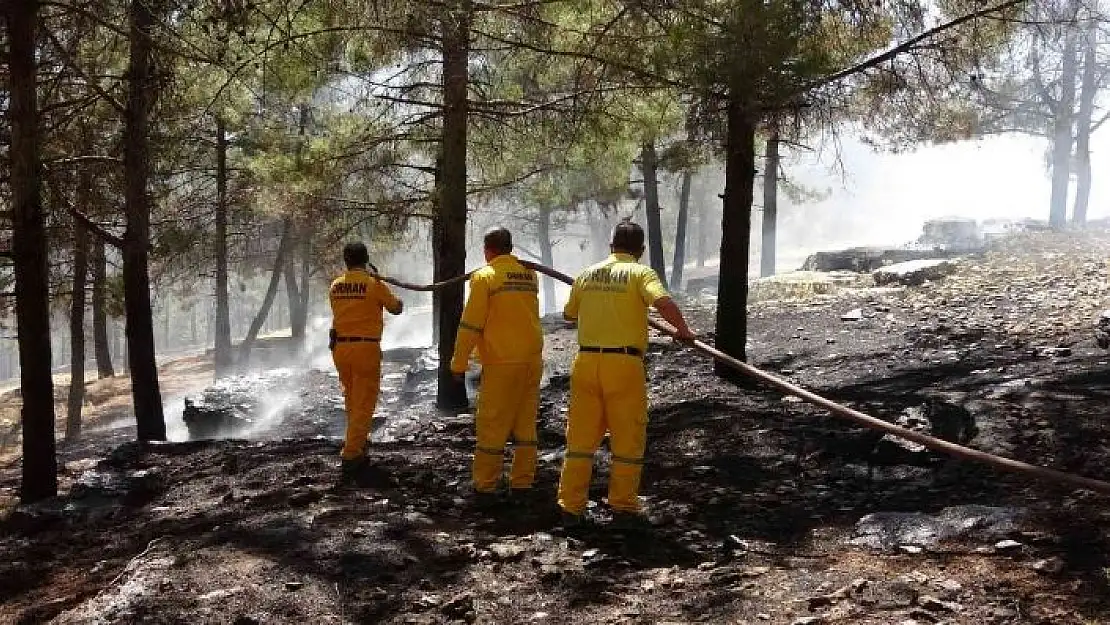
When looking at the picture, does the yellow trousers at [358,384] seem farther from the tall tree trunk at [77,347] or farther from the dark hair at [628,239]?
the tall tree trunk at [77,347]

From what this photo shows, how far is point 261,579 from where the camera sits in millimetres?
4402

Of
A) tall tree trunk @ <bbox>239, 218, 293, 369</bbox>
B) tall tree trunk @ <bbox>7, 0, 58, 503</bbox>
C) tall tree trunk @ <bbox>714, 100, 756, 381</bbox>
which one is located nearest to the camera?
tall tree trunk @ <bbox>7, 0, 58, 503</bbox>

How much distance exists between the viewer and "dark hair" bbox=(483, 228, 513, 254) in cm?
625

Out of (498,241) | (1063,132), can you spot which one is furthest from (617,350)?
(1063,132)

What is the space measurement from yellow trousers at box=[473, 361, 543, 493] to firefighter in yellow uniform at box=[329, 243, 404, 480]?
5.00ft

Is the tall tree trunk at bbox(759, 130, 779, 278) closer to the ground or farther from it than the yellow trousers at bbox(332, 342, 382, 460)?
farther from it

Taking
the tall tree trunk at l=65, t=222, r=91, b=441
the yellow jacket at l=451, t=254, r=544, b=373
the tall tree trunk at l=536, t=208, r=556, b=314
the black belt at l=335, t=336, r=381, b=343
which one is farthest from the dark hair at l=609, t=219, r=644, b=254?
the tall tree trunk at l=536, t=208, r=556, b=314

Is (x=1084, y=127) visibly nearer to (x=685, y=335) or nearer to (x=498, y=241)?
(x=498, y=241)

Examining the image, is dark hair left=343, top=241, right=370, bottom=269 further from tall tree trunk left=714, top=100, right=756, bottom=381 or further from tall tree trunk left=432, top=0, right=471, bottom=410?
tall tree trunk left=714, top=100, right=756, bottom=381

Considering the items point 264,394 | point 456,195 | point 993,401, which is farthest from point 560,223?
point 993,401

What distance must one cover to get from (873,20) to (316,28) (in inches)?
208

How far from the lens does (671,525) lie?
18.1ft

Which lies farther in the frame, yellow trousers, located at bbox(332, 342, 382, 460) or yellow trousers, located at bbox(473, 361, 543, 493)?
yellow trousers, located at bbox(332, 342, 382, 460)

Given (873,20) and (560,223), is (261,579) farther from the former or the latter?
(560,223)
